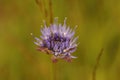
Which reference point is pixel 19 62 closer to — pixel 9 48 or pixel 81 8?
pixel 9 48

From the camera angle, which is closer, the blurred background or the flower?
the flower

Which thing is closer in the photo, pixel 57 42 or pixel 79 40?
pixel 57 42

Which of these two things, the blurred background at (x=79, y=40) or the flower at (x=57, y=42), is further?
the blurred background at (x=79, y=40)

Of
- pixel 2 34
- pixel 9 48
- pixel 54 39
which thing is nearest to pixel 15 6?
pixel 2 34
